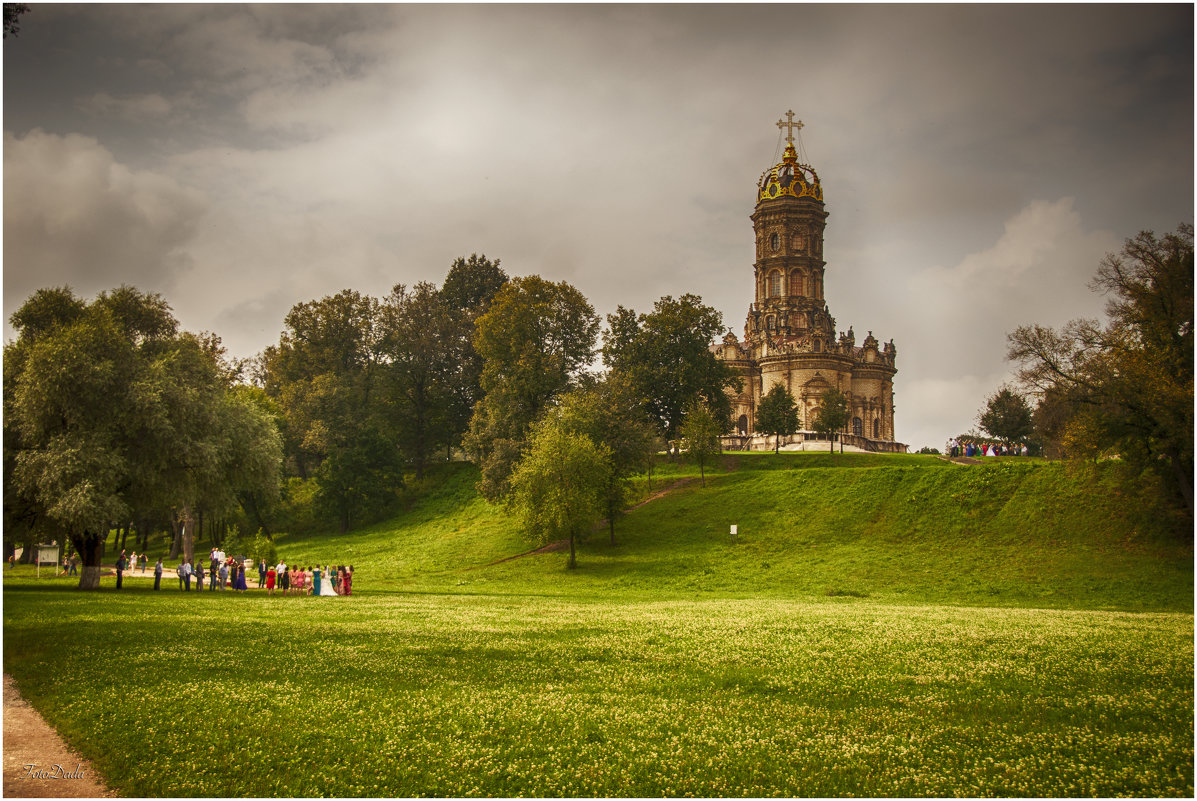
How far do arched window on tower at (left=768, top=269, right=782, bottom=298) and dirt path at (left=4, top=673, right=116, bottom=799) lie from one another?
337 ft

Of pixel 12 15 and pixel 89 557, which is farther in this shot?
pixel 89 557

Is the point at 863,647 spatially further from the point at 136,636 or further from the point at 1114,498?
the point at 1114,498

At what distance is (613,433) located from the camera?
188 feet

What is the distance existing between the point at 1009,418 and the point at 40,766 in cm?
8655

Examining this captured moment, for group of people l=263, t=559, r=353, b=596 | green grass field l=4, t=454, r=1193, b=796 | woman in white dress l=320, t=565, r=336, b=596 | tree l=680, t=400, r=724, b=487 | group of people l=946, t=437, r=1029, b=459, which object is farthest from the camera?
group of people l=946, t=437, r=1029, b=459

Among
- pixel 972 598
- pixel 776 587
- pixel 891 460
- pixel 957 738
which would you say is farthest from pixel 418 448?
pixel 957 738

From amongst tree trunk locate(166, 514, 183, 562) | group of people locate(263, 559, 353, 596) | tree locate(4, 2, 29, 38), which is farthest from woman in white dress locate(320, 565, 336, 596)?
tree trunk locate(166, 514, 183, 562)

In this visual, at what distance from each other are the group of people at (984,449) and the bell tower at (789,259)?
2676 centimetres

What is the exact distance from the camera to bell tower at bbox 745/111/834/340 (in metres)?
108

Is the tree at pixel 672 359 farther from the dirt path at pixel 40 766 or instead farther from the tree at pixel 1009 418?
the dirt path at pixel 40 766

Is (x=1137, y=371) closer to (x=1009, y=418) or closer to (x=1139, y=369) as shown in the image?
(x=1139, y=369)

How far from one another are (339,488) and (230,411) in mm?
35520

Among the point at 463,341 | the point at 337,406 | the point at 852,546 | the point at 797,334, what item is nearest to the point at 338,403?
the point at 337,406

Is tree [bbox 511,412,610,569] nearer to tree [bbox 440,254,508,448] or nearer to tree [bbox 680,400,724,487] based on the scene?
tree [bbox 680,400,724,487]
